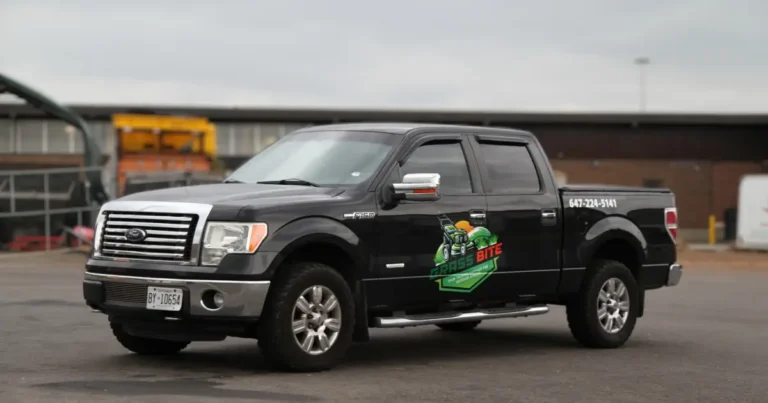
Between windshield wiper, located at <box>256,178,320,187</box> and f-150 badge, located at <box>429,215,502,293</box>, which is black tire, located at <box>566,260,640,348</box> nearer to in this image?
f-150 badge, located at <box>429,215,502,293</box>

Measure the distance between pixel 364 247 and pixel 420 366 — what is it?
1113mm

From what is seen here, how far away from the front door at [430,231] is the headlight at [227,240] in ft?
3.98

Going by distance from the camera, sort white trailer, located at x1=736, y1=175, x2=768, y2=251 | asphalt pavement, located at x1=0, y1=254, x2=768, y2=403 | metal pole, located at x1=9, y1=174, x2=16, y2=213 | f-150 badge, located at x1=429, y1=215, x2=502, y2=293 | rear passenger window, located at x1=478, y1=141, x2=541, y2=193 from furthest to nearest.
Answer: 1. white trailer, located at x1=736, y1=175, x2=768, y2=251
2. metal pole, located at x1=9, y1=174, x2=16, y2=213
3. rear passenger window, located at x1=478, y1=141, x2=541, y2=193
4. f-150 badge, located at x1=429, y1=215, x2=502, y2=293
5. asphalt pavement, located at x1=0, y1=254, x2=768, y2=403

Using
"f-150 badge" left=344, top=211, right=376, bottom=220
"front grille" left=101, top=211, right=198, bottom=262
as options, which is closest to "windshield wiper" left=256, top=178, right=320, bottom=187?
"f-150 badge" left=344, top=211, right=376, bottom=220

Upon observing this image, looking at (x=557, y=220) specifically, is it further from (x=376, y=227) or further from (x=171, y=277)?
(x=171, y=277)

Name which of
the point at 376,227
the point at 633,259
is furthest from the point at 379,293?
the point at 633,259

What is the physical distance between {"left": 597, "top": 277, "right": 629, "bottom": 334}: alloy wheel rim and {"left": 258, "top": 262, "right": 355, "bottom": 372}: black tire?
11.2 feet

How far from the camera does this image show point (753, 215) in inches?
1499

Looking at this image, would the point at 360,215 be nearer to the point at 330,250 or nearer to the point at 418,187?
the point at 330,250

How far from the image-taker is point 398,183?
1026 cm

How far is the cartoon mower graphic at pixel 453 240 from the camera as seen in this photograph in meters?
10.6

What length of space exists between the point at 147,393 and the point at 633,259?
238 inches

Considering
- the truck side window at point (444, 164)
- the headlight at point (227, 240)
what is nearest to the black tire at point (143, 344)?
the headlight at point (227, 240)

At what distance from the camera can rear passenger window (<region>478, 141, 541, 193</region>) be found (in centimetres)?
1145
